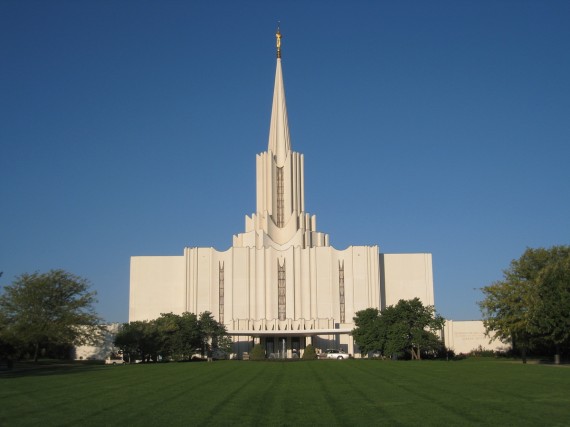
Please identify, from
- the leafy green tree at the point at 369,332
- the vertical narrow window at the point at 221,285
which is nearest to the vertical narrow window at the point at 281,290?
the vertical narrow window at the point at 221,285

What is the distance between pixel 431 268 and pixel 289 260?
17855 mm

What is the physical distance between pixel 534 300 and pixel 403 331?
16768mm

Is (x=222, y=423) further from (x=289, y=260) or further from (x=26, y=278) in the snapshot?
(x=289, y=260)

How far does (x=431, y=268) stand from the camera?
82.4m

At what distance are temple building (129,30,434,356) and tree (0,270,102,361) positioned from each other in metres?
20.9

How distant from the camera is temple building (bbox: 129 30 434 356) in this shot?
76.6 metres

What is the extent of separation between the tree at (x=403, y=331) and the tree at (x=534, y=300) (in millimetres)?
7208

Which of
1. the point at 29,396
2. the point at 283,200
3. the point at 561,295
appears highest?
the point at 283,200

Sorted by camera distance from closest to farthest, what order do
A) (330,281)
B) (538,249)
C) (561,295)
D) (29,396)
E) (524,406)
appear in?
(524,406) < (29,396) < (561,295) < (538,249) < (330,281)

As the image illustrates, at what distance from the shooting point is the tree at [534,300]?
4028cm

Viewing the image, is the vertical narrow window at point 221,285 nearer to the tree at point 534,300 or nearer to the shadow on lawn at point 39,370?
the shadow on lawn at point 39,370

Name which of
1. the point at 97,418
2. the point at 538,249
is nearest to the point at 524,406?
the point at 97,418

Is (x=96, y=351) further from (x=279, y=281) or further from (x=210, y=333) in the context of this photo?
(x=279, y=281)

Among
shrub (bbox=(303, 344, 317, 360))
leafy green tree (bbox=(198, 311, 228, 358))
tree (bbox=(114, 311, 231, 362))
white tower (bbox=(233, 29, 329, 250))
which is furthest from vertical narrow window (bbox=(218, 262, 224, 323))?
shrub (bbox=(303, 344, 317, 360))
